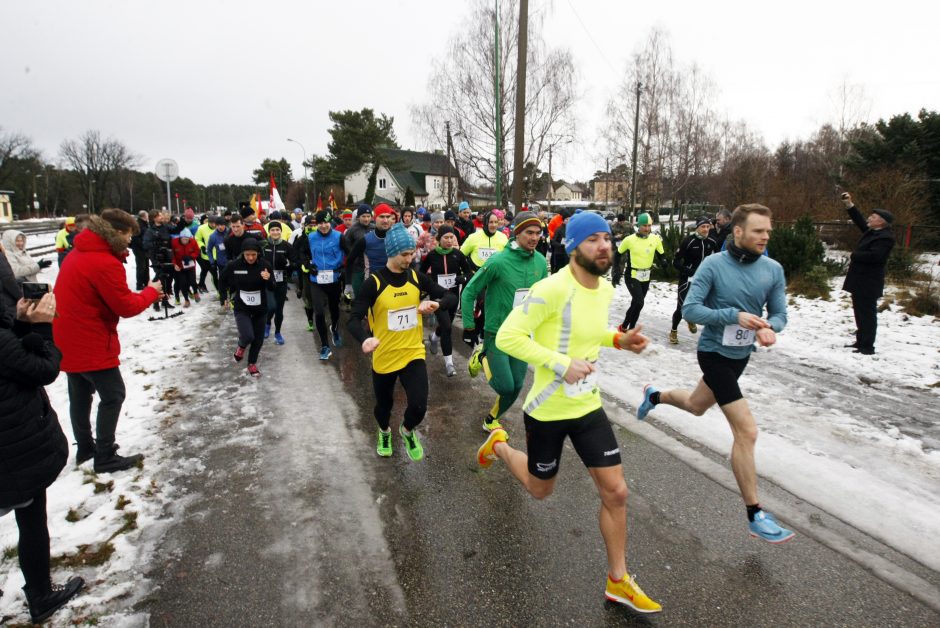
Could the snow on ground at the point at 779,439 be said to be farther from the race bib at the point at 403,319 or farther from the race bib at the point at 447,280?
the race bib at the point at 447,280

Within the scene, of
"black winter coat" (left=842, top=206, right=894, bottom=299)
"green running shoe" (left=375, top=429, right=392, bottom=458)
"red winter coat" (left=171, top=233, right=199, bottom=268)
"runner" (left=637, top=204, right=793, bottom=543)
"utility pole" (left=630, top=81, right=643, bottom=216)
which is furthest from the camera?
"utility pole" (left=630, top=81, right=643, bottom=216)

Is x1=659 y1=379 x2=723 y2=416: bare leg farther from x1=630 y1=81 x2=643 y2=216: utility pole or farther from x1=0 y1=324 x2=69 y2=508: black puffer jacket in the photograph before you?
x1=630 y1=81 x2=643 y2=216: utility pole

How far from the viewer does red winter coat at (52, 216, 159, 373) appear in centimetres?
403

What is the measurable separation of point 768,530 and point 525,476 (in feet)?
5.08

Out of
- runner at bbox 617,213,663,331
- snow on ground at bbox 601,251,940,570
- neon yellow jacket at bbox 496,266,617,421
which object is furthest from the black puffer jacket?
runner at bbox 617,213,663,331

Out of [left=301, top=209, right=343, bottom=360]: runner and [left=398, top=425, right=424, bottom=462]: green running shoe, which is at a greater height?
[left=301, top=209, right=343, bottom=360]: runner

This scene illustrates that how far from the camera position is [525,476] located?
125 inches

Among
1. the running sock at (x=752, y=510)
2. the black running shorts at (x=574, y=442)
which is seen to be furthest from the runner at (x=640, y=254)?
the black running shorts at (x=574, y=442)

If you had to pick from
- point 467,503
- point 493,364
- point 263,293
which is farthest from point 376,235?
point 467,503

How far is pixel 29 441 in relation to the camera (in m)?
2.63

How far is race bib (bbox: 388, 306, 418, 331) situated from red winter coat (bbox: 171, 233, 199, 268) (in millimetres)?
→ 9576

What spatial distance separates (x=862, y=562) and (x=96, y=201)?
9807 cm

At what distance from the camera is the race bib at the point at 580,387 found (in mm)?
2814

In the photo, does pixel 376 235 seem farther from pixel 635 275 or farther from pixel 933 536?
pixel 933 536
